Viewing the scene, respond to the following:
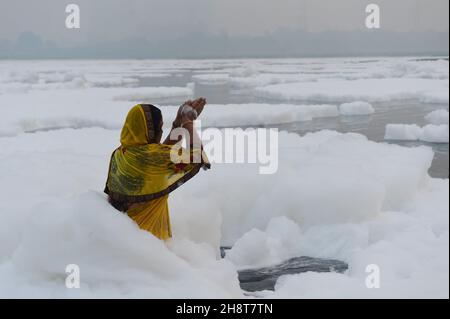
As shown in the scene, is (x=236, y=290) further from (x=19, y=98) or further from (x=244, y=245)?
(x=19, y=98)

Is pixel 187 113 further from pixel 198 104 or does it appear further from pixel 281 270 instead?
pixel 281 270

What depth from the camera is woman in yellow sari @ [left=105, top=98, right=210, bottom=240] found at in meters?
2.84

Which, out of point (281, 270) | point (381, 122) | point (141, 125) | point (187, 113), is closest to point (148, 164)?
point (141, 125)

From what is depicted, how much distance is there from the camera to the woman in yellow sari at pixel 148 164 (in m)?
2.84

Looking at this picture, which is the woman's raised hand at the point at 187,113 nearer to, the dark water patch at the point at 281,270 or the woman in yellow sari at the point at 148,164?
the woman in yellow sari at the point at 148,164

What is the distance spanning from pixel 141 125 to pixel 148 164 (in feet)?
0.64

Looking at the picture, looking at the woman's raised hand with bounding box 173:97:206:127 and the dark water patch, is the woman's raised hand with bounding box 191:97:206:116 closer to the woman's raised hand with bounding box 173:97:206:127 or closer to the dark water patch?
the woman's raised hand with bounding box 173:97:206:127

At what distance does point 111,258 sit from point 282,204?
2.48m

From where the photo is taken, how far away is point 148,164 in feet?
9.39

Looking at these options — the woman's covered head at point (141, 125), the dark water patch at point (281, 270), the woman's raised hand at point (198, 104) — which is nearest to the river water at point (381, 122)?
the dark water patch at point (281, 270)

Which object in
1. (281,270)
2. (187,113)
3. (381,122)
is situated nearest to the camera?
(187,113)

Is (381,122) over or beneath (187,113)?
over

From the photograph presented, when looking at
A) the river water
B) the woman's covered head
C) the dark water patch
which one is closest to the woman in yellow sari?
the woman's covered head
